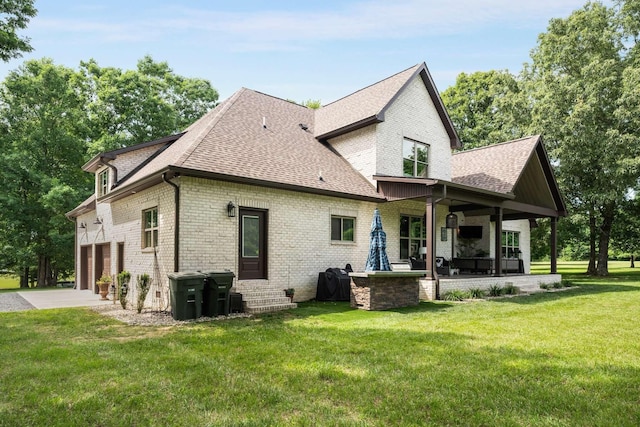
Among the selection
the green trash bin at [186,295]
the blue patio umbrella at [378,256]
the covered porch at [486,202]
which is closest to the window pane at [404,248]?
the covered porch at [486,202]

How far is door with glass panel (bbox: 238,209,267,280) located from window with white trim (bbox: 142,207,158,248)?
8.01ft

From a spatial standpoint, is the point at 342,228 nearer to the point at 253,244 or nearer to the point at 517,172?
the point at 253,244

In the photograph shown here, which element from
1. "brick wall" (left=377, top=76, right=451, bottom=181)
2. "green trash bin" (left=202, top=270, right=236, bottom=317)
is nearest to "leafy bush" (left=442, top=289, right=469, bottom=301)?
→ "brick wall" (left=377, top=76, right=451, bottom=181)

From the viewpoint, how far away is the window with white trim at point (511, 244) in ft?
67.8

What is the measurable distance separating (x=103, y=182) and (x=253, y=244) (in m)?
8.17

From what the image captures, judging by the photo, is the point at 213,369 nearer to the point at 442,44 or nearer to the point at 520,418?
the point at 520,418

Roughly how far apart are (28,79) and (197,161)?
23216mm

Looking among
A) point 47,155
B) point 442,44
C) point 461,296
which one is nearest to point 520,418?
point 461,296

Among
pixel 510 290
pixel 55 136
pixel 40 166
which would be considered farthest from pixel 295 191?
pixel 40 166

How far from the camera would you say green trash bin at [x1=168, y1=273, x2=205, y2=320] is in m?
8.70

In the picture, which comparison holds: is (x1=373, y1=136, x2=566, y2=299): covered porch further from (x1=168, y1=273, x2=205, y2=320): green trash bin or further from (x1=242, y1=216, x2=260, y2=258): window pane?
(x1=168, y1=273, x2=205, y2=320): green trash bin

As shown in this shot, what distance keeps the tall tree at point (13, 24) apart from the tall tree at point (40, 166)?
15157 millimetres

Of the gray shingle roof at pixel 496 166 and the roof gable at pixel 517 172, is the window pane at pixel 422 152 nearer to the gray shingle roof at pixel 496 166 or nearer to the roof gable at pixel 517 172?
the roof gable at pixel 517 172

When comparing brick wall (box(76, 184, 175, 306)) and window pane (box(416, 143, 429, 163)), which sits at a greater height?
window pane (box(416, 143, 429, 163))
